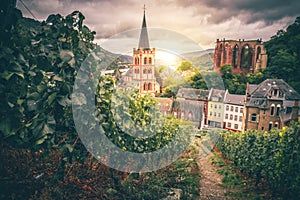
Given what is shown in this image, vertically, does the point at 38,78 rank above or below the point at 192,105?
above

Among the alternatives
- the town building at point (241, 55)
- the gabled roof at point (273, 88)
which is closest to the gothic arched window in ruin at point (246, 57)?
the town building at point (241, 55)

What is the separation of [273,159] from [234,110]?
153 cm

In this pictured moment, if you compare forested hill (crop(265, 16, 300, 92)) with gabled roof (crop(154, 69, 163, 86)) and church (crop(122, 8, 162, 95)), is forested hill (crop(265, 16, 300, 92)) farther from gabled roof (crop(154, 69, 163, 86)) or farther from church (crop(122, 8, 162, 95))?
church (crop(122, 8, 162, 95))

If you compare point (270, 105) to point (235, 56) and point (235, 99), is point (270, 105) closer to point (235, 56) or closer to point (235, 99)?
point (235, 99)

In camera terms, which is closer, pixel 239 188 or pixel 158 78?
pixel 239 188

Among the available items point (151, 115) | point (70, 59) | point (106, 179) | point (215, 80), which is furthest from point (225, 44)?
point (70, 59)

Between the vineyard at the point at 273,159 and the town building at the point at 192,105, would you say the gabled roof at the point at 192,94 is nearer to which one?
the town building at the point at 192,105

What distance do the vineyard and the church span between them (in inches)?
94.7

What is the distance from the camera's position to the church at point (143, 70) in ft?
12.9

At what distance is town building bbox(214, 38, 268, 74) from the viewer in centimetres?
594

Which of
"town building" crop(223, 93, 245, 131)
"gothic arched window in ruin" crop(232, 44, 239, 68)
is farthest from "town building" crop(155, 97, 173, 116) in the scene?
"gothic arched window in ruin" crop(232, 44, 239, 68)

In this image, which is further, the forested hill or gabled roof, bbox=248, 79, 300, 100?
the forested hill

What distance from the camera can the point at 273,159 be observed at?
4234 mm

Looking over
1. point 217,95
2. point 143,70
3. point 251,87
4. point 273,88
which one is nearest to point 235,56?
point 251,87
